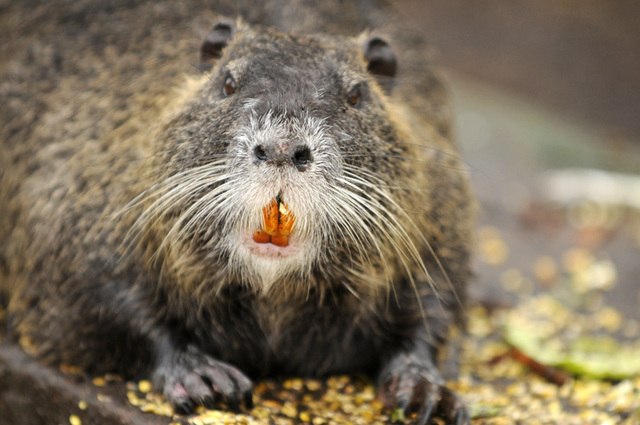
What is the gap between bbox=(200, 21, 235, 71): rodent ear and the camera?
13.2 feet

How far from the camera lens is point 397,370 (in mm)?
4094

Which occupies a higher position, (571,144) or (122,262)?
(571,144)

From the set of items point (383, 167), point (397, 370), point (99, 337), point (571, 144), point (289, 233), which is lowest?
point (99, 337)

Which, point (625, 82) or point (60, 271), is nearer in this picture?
point (60, 271)

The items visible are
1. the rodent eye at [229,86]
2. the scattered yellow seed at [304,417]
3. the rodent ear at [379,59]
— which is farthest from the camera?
the rodent ear at [379,59]

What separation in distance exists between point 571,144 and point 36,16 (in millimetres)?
6448

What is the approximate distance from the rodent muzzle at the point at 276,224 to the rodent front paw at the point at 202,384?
2.54 feet

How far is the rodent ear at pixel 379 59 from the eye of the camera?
4152mm

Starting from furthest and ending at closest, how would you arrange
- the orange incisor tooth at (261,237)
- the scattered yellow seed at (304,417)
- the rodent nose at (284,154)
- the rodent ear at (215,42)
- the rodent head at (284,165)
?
the rodent ear at (215,42) → the scattered yellow seed at (304,417) → the orange incisor tooth at (261,237) → the rodent head at (284,165) → the rodent nose at (284,154)

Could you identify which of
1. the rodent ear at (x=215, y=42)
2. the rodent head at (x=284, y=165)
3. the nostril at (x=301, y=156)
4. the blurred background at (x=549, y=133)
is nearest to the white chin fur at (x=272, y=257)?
the rodent head at (x=284, y=165)

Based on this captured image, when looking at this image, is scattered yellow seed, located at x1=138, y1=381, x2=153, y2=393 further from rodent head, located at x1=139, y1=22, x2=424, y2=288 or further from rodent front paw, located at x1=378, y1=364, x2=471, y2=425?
rodent front paw, located at x1=378, y1=364, x2=471, y2=425

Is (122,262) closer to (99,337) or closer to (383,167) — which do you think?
(99,337)

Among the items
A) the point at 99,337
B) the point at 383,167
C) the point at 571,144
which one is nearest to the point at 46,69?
the point at 99,337

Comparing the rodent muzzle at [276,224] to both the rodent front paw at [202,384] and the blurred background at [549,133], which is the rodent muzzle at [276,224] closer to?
the rodent front paw at [202,384]
